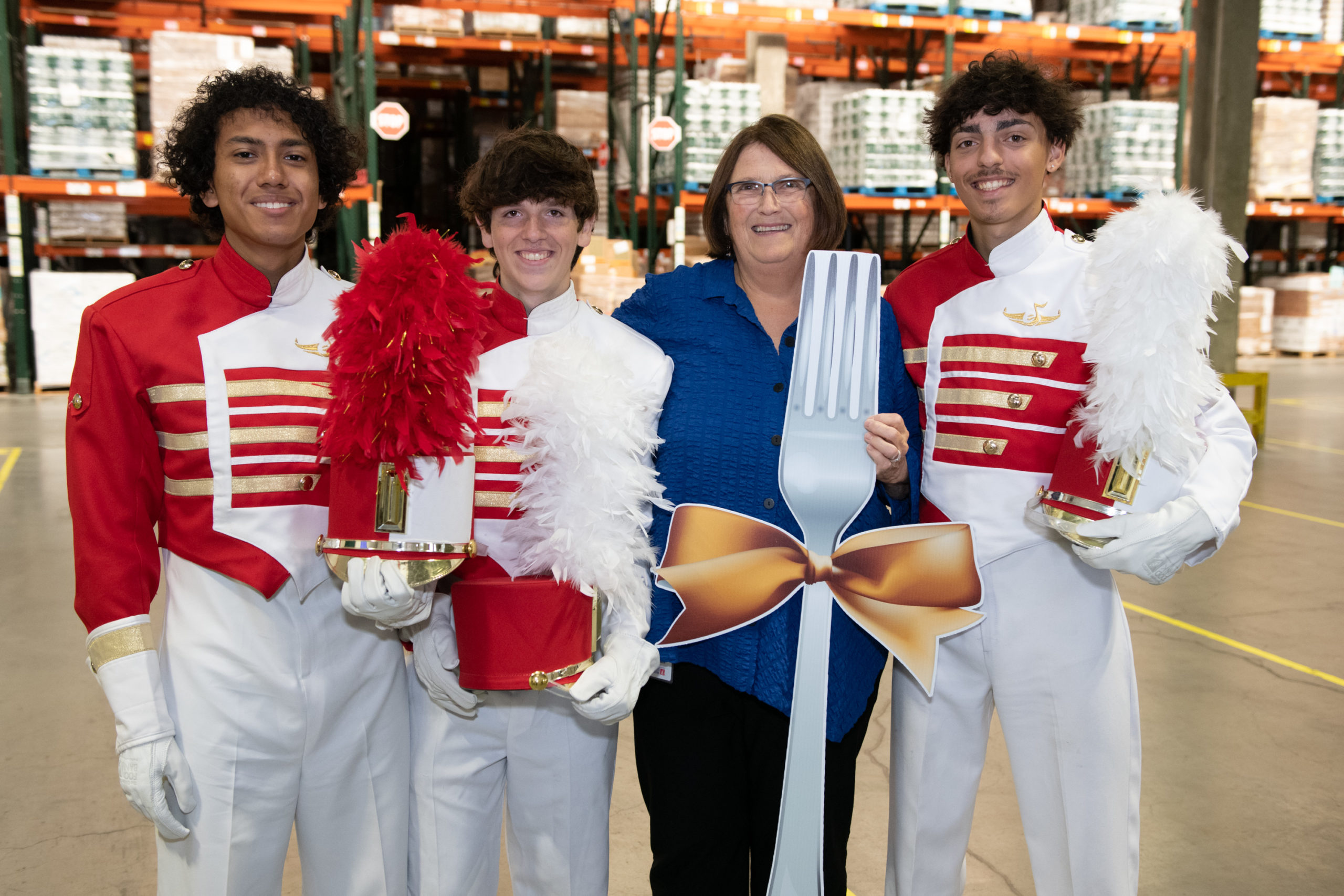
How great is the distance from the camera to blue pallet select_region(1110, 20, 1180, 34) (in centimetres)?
1124

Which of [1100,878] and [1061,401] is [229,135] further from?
[1100,878]

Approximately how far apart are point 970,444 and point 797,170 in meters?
0.60

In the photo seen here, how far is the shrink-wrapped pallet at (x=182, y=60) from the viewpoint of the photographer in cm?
870

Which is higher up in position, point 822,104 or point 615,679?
point 822,104

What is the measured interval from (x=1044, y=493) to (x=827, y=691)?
51 cm

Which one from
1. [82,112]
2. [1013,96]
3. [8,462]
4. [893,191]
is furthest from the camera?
[893,191]

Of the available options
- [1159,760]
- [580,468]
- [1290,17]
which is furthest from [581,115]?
[580,468]

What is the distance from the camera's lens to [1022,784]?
1951 mm

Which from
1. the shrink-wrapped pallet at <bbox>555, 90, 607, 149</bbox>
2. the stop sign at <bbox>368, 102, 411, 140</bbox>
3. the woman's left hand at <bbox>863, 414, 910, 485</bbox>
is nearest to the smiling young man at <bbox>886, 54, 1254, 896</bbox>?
the woman's left hand at <bbox>863, 414, 910, 485</bbox>

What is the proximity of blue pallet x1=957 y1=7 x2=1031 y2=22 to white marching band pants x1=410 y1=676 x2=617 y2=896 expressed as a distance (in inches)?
423

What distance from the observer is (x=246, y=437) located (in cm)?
167

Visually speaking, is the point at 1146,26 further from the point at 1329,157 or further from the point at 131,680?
the point at 131,680

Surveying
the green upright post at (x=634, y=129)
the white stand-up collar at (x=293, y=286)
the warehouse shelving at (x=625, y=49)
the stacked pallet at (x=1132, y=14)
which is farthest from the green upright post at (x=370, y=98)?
the white stand-up collar at (x=293, y=286)

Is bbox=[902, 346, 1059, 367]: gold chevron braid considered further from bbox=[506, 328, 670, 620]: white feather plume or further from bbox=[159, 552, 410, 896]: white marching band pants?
bbox=[159, 552, 410, 896]: white marching band pants
